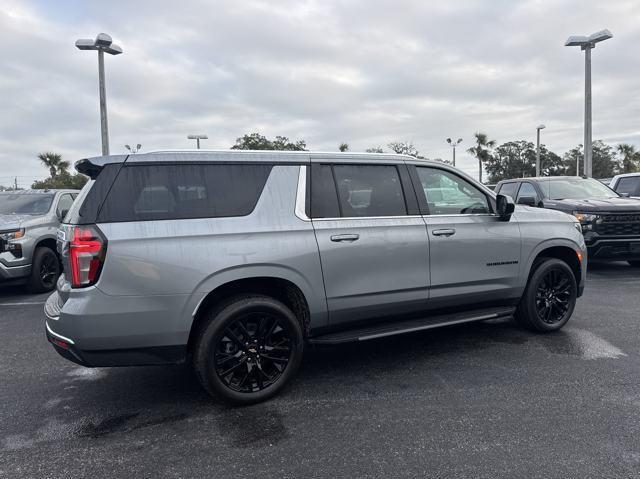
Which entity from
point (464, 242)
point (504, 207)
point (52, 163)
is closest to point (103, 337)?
point (464, 242)

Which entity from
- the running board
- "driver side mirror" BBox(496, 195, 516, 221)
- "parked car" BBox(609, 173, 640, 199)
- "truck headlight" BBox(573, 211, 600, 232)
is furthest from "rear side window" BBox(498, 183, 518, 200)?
the running board

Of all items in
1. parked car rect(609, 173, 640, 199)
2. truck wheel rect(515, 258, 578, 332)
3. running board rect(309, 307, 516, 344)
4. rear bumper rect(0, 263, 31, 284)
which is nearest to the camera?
running board rect(309, 307, 516, 344)

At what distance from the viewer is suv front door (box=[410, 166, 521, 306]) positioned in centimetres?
424

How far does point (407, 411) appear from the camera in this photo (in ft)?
11.1

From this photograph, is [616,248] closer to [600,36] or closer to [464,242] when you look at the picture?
[464,242]

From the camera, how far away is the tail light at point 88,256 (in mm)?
3090

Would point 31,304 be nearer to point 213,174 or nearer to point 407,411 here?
point 213,174

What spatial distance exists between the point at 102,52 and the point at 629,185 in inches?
605

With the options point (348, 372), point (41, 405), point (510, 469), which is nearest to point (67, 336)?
point (41, 405)

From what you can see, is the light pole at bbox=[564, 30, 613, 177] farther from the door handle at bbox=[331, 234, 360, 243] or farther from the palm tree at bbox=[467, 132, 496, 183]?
the palm tree at bbox=[467, 132, 496, 183]

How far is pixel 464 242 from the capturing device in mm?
4344

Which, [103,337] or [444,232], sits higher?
[444,232]

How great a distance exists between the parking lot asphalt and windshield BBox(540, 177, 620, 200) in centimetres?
500

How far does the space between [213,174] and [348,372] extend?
2.02 metres
